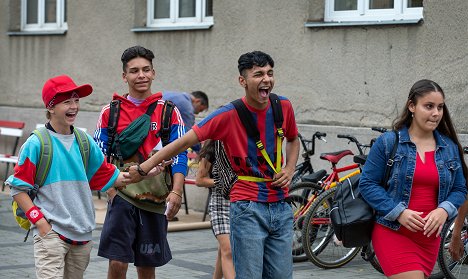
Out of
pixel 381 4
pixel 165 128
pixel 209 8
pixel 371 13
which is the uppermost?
pixel 209 8

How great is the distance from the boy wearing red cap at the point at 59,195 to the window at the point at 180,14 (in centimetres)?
819

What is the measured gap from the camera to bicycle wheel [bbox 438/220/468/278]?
873 cm

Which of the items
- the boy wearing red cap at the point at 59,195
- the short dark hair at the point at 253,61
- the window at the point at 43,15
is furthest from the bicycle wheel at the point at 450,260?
the window at the point at 43,15

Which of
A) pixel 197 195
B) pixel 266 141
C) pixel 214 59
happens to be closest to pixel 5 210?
pixel 197 195

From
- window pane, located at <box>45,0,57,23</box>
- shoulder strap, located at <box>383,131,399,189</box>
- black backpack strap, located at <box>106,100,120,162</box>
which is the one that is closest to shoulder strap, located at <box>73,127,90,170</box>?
black backpack strap, located at <box>106,100,120,162</box>

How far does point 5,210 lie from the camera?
14.0 m

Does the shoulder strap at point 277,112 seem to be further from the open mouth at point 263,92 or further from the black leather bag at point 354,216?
the black leather bag at point 354,216

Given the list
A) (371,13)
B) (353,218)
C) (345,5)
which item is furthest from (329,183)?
(353,218)

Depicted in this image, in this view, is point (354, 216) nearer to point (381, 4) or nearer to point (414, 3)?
point (414, 3)

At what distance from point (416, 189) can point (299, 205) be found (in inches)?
179

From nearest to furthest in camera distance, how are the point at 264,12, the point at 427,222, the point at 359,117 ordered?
the point at 427,222, the point at 359,117, the point at 264,12

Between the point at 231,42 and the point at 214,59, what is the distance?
39cm

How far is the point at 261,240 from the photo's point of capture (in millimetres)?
5770

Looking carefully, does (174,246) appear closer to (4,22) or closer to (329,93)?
(329,93)
